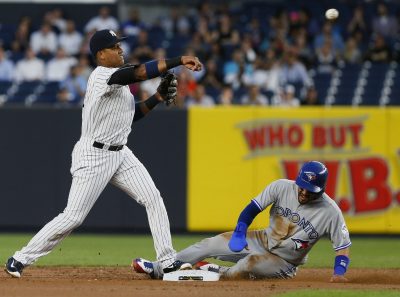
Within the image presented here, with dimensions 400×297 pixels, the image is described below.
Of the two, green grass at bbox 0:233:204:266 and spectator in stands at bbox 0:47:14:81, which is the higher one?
spectator in stands at bbox 0:47:14:81

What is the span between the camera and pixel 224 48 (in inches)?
718

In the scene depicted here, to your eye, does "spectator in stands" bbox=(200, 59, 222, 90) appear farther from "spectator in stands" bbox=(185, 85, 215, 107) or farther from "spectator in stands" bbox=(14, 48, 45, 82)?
"spectator in stands" bbox=(14, 48, 45, 82)

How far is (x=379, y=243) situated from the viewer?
45.9 feet

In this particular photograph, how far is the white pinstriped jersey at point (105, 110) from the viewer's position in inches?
332

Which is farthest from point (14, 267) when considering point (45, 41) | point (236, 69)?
point (45, 41)

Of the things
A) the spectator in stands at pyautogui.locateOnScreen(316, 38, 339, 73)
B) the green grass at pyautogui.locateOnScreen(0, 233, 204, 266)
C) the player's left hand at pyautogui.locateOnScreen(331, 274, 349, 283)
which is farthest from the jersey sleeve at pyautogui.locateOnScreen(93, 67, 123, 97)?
the spectator in stands at pyautogui.locateOnScreen(316, 38, 339, 73)

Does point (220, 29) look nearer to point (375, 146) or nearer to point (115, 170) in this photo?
point (375, 146)

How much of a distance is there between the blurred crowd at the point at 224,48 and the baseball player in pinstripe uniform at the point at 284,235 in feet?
23.3

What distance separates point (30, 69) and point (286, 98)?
4753mm

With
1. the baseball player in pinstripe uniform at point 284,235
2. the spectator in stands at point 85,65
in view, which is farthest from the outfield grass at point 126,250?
the spectator in stands at point 85,65

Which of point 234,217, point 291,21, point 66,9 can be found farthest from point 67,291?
point 66,9

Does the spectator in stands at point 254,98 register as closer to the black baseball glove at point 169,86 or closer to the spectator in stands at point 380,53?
the spectator in stands at point 380,53

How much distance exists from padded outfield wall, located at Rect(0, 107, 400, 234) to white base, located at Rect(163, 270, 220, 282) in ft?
18.6

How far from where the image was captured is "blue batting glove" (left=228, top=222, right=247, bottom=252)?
855 cm
